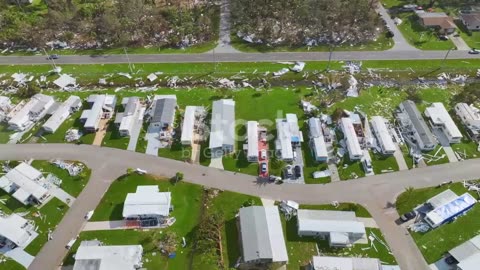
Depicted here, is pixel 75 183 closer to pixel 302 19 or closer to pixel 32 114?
pixel 32 114

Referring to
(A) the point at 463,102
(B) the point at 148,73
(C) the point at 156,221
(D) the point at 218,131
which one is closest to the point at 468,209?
(A) the point at 463,102

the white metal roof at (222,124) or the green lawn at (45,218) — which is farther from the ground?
the white metal roof at (222,124)

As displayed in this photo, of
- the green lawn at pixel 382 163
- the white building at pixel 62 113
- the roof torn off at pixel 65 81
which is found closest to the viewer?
the green lawn at pixel 382 163

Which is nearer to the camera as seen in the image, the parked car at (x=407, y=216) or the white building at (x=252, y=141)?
the parked car at (x=407, y=216)

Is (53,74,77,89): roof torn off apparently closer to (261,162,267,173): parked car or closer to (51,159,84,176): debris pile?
(51,159,84,176): debris pile

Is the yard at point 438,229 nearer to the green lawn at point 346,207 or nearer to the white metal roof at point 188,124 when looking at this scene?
the green lawn at point 346,207

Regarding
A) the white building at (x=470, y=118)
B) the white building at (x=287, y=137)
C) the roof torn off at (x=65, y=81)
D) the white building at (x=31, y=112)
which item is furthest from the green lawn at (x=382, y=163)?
the roof torn off at (x=65, y=81)
